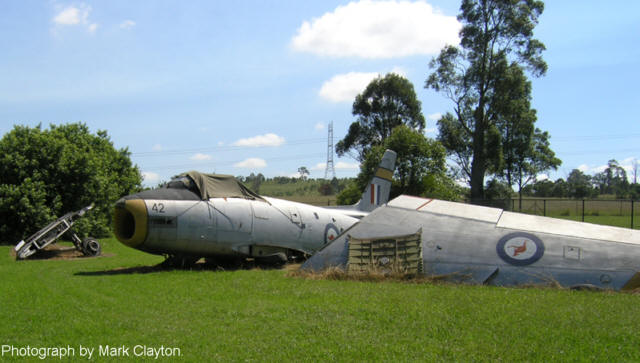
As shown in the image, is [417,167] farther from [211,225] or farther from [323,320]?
[323,320]

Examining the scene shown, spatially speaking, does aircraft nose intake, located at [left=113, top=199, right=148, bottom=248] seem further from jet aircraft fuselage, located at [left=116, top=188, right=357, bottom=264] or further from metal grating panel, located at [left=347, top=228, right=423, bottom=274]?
metal grating panel, located at [left=347, top=228, right=423, bottom=274]

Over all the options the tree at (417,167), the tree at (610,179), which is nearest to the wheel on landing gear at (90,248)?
the tree at (417,167)

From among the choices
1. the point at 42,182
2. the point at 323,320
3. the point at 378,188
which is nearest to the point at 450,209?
the point at 323,320

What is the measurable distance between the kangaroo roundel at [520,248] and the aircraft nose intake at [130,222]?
904cm

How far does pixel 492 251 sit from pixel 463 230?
984mm

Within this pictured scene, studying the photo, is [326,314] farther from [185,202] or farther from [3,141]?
[3,141]

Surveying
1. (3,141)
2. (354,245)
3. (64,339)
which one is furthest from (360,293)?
(3,141)

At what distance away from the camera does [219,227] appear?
13.6m

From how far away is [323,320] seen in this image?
7324 mm

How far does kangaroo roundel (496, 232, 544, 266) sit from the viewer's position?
10477 mm

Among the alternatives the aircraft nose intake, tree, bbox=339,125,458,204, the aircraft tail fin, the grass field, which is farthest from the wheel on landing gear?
tree, bbox=339,125,458,204

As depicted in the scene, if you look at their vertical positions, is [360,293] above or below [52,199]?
below

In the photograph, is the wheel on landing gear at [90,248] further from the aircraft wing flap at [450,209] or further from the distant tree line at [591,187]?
the distant tree line at [591,187]

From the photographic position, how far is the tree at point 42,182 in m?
21.8
